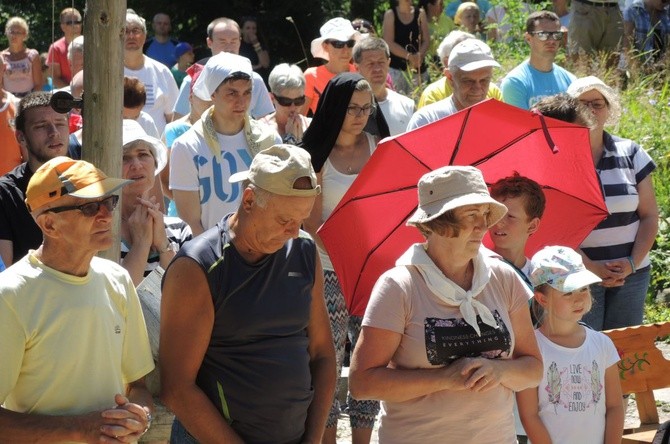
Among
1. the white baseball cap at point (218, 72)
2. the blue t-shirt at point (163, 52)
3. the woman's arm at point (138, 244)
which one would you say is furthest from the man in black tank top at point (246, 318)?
the blue t-shirt at point (163, 52)

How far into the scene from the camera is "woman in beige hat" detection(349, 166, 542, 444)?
4133 millimetres

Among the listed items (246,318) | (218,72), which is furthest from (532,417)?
(218,72)

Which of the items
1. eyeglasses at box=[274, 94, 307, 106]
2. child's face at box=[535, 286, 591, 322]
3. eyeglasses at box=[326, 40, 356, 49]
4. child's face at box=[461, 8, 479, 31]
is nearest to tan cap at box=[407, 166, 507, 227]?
child's face at box=[535, 286, 591, 322]

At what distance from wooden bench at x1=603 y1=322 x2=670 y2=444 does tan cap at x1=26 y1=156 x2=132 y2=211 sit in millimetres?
2984

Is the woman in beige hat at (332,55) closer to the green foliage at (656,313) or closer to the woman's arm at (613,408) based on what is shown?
the green foliage at (656,313)

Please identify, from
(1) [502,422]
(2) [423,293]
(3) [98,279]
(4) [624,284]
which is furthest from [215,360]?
(4) [624,284]

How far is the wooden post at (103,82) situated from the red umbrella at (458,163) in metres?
1.27

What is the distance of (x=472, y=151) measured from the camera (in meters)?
5.45

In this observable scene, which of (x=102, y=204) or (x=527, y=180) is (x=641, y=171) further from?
(x=102, y=204)

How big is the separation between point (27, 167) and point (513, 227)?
7.29 feet

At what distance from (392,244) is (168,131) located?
9.39 ft

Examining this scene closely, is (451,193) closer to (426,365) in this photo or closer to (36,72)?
(426,365)

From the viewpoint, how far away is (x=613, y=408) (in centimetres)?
507

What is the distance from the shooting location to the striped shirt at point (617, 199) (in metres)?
6.42
